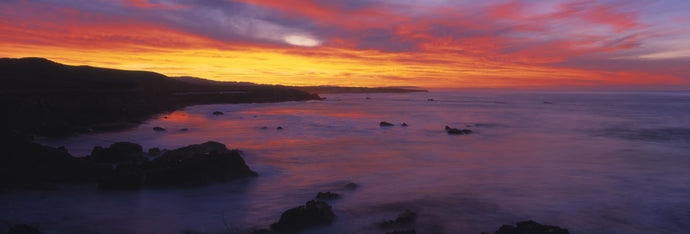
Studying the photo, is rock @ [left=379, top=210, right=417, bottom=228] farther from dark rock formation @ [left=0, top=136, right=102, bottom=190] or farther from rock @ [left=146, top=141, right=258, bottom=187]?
dark rock formation @ [left=0, top=136, right=102, bottom=190]

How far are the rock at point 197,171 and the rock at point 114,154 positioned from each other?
1.73m

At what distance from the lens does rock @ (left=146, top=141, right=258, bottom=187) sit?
31.6 feet

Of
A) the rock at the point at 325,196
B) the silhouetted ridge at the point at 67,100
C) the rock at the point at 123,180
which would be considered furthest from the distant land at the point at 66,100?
the rock at the point at 325,196

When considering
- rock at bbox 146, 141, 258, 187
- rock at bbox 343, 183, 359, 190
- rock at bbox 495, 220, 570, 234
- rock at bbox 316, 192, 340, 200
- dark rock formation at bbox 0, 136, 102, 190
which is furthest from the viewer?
rock at bbox 343, 183, 359, 190

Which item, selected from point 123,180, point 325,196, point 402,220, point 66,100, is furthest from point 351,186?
point 66,100

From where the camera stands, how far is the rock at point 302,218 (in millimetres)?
7066

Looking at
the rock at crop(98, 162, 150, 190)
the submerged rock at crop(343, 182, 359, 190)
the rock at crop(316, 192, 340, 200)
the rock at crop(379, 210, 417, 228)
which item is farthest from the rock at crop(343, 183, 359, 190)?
the rock at crop(98, 162, 150, 190)

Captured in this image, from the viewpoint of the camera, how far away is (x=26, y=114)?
19812mm

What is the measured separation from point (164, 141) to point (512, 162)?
14.8 m

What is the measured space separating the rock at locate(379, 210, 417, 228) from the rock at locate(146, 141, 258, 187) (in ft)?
15.4

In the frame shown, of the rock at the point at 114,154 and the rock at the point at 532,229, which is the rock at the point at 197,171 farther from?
the rock at the point at 532,229

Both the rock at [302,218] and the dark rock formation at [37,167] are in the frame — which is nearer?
the rock at [302,218]

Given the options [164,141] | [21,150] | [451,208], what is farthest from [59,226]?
[164,141]

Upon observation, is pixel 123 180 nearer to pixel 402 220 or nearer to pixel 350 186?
pixel 350 186
